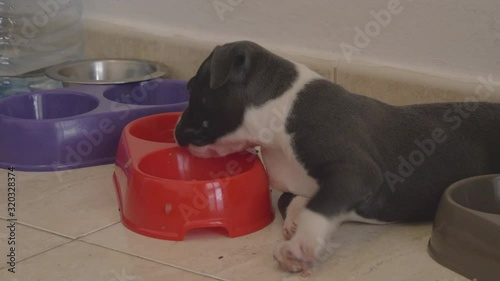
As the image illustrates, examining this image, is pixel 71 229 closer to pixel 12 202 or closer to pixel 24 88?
pixel 12 202

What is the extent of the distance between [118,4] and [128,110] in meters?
0.63

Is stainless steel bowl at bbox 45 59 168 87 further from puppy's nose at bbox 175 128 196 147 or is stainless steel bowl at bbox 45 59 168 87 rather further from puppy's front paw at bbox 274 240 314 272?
puppy's front paw at bbox 274 240 314 272

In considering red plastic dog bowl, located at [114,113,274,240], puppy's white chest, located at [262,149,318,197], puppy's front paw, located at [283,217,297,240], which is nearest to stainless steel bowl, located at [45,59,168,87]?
red plastic dog bowl, located at [114,113,274,240]

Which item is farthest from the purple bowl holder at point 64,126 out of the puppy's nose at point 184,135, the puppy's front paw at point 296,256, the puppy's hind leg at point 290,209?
the puppy's front paw at point 296,256

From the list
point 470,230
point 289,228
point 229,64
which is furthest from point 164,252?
point 470,230

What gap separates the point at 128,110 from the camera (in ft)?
5.76

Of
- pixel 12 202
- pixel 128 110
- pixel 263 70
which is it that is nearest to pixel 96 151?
pixel 128 110

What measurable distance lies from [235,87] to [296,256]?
0.32 meters

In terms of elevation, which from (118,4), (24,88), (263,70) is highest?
(263,70)

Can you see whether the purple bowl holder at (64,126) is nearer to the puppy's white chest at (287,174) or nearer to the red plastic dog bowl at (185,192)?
the red plastic dog bowl at (185,192)

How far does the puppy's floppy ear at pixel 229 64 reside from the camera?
1.31 meters

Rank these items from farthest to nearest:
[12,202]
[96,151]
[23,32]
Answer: [23,32] < [96,151] < [12,202]

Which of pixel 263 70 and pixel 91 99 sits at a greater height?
pixel 263 70

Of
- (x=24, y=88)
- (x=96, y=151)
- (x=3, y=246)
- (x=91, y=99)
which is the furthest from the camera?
(x=24, y=88)
